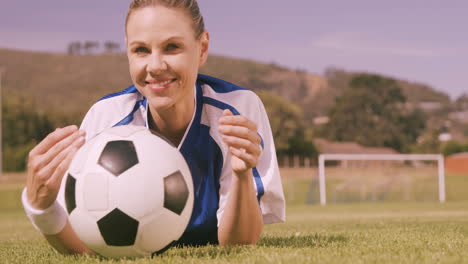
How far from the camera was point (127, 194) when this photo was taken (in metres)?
3.04

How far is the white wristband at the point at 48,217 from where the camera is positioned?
3.33 meters

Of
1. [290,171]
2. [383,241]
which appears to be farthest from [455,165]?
[383,241]

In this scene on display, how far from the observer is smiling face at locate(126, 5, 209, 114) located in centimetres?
330

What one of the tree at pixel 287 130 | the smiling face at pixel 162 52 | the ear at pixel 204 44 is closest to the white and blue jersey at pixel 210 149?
the ear at pixel 204 44

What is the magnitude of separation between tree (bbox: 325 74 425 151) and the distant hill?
742 inches

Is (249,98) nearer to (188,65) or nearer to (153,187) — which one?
(188,65)

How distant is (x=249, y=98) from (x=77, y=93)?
4946 inches

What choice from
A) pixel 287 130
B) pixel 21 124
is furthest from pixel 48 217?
pixel 287 130

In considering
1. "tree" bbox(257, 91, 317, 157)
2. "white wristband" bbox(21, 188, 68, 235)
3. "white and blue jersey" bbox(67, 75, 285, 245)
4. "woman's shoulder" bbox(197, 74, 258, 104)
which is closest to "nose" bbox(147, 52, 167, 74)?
"white and blue jersey" bbox(67, 75, 285, 245)

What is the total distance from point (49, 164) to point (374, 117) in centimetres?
11870

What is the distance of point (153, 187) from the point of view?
10.1ft

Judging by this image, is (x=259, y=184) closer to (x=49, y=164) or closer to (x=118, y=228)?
(x=118, y=228)

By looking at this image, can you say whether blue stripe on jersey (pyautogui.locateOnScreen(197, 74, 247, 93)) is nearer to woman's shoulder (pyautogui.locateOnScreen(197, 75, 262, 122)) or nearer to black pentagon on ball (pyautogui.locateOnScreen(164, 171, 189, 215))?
woman's shoulder (pyautogui.locateOnScreen(197, 75, 262, 122))

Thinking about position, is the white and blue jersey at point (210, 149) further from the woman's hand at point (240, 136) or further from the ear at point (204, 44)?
the woman's hand at point (240, 136)
